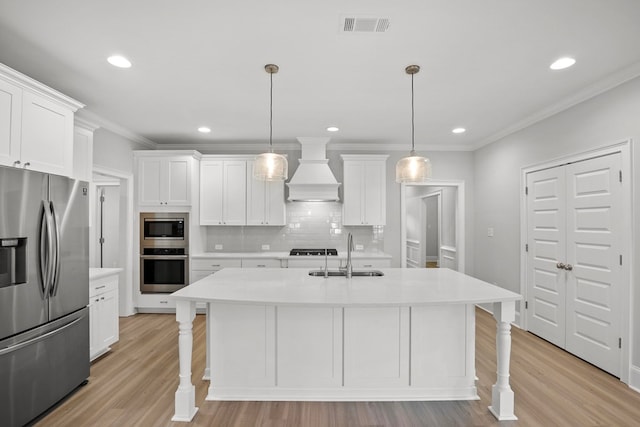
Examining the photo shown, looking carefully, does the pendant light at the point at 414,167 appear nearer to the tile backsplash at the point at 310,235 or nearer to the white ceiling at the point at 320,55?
the white ceiling at the point at 320,55

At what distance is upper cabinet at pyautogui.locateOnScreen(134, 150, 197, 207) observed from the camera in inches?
190

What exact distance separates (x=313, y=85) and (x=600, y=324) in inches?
137

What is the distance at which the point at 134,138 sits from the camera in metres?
4.87

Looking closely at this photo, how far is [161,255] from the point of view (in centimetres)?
488

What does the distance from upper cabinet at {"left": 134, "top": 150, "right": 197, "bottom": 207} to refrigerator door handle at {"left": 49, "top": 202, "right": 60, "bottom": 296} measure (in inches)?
95.1

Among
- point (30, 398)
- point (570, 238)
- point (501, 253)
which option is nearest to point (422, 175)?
point (570, 238)

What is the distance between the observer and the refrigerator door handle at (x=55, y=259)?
2.41 m

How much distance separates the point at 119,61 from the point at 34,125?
785mm

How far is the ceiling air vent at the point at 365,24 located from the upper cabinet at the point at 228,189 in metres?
3.12

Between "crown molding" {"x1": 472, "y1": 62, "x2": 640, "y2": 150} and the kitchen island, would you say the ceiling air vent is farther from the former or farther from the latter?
"crown molding" {"x1": 472, "y1": 62, "x2": 640, "y2": 150}

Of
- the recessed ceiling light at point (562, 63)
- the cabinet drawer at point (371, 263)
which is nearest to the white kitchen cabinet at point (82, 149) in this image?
the cabinet drawer at point (371, 263)

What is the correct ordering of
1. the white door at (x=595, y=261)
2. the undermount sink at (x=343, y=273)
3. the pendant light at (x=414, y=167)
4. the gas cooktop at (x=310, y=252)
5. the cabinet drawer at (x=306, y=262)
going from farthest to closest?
the gas cooktop at (x=310, y=252), the cabinet drawer at (x=306, y=262), the undermount sink at (x=343, y=273), the white door at (x=595, y=261), the pendant light at (x=414, y=167)

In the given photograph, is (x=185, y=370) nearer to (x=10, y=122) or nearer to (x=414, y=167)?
(x=10, y=122)

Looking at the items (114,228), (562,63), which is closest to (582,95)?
(562,63)
